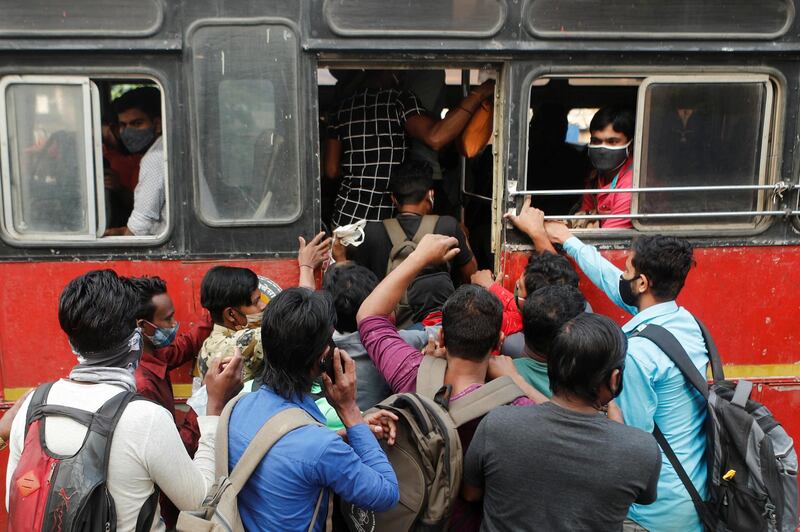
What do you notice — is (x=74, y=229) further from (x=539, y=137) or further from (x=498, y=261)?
(x=539, y=137)

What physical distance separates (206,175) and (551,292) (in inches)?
64.7

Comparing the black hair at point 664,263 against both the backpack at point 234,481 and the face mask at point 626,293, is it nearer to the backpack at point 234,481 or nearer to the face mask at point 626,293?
the face mask at point 626,293

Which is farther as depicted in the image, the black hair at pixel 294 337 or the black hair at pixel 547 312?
the black hair at pixel 547 312

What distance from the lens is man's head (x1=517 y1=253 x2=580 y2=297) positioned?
2971 millimetres

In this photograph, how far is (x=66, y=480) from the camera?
5.98 ft

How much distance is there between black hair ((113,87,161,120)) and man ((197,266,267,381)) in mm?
1007

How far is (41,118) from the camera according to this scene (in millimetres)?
3123

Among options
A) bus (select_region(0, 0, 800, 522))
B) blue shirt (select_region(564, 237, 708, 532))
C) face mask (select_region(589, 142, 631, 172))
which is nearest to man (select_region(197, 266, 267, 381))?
bus (select_region(0, 0, 800, 522))

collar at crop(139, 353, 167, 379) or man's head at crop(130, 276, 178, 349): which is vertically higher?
man's head at crop(130, 276, 178, 349)

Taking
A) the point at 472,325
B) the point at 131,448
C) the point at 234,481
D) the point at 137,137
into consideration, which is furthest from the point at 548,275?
the point at 137,137

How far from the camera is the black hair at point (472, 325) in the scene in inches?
89.8

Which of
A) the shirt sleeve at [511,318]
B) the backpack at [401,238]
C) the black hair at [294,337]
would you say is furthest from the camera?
the backpack at [401,238]

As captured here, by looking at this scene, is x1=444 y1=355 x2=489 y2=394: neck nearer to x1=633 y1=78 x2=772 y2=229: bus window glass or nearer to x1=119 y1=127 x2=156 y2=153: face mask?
x1=633 y1=78 x2=772 y2=229: bus window glass

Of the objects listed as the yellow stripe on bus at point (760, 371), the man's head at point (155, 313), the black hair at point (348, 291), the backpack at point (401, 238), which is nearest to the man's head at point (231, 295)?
the man's head at point (155, 313)
